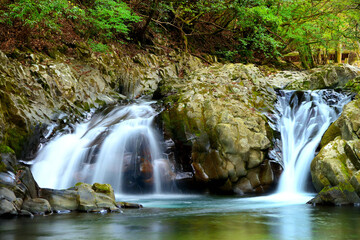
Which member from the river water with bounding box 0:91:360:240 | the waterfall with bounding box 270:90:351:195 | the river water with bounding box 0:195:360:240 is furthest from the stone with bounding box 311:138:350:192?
the waterfall with bounding box 270:90:351:195

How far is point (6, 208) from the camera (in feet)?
18.0

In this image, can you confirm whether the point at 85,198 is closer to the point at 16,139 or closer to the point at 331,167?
the point at 16,139

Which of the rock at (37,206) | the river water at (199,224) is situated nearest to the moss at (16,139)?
the rock at (37,206)

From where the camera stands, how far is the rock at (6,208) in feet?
17.8

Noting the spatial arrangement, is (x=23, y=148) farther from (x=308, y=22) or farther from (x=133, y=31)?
(x=308, y=22)

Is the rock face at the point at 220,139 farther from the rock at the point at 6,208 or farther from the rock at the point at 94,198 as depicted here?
the rock at the point at 6,208

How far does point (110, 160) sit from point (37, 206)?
337 centimetres

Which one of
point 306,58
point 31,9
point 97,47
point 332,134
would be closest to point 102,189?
point 332,134

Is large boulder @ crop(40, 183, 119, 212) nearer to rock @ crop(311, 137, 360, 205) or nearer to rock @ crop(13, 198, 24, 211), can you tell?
rock @ crop(13, 198, 24, 211)

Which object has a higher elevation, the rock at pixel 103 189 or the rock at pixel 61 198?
the rock at pixel 103 189

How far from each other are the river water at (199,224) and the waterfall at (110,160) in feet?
6.83

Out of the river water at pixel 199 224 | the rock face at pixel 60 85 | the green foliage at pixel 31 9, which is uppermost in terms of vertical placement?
the green foliage at pixel 31 9

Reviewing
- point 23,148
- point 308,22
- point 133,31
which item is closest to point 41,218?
point 23,148

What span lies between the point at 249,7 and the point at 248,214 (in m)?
12.7
